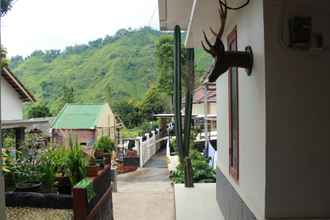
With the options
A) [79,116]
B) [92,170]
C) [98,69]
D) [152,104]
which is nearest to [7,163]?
[92,170]

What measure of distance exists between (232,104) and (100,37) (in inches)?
613

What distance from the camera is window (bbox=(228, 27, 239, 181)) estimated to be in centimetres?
288

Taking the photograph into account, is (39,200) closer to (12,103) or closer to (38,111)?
→ (12,103)

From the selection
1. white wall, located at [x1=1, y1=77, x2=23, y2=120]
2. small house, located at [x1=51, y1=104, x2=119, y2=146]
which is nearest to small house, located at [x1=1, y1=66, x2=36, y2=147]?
white wall, located at [x1=1, y1=77, x2=23, y2=120]

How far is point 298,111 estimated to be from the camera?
177 cm

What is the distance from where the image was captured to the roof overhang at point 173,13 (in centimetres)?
419

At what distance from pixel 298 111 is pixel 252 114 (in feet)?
1.31

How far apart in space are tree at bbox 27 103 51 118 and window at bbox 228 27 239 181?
40.1 feet

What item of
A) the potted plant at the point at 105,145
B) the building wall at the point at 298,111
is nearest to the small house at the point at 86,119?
the potted plant at the point at 105,145

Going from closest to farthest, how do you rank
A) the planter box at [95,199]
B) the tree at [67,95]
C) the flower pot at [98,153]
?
1. the planter box at [95,199]
2. the flower pot at [98,153]
3. the tree at [67,95]

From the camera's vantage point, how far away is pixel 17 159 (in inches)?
115

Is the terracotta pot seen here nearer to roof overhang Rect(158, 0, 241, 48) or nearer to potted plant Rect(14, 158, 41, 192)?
potted plant Rect(14, 158, 41, 192)

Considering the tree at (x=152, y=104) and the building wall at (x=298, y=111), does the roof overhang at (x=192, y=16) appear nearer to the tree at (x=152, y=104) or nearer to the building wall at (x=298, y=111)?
the building wall at (x=298, y=111)

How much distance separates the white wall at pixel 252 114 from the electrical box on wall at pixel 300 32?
16cm
